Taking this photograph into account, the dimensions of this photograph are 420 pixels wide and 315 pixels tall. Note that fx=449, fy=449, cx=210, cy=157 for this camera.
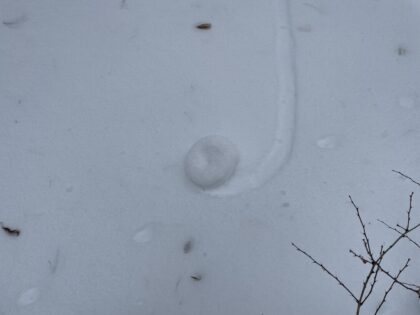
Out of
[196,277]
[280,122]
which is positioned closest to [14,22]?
[280,122]

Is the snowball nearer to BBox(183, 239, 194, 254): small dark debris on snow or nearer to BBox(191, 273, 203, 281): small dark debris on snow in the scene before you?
BBox(183, 239, 194, 254): small dark debris on snow

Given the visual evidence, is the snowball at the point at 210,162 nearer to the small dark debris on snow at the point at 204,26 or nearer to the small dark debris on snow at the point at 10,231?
the small dark debris on snow at the point at 204,26

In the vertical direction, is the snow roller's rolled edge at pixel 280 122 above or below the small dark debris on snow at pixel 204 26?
below

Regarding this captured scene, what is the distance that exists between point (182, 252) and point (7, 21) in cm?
113

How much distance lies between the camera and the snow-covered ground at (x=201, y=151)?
1.45 metres

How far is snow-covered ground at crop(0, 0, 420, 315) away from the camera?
57.1 inches

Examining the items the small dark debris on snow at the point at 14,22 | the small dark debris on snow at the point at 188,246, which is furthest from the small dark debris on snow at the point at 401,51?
the small dark debris on snow at the point at 14,22

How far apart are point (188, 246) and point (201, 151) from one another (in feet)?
1.05

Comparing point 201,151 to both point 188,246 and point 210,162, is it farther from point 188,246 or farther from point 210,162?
point 188,246

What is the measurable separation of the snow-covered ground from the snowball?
0.04 feet

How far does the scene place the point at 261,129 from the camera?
63.8 inches

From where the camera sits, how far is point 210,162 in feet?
4.99

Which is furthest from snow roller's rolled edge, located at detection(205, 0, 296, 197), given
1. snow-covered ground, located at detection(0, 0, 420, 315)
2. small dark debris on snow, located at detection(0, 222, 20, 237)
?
small dark debris on snow, located at detection(0, 222, 20, 237)

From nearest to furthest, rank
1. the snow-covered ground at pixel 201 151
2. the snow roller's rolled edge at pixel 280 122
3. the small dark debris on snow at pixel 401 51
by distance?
the snow-covered ground at pixel 201 151 → the snow roller's rolled edge at pixel 280 122 → the small dark debris on snow at pixel 401 51
